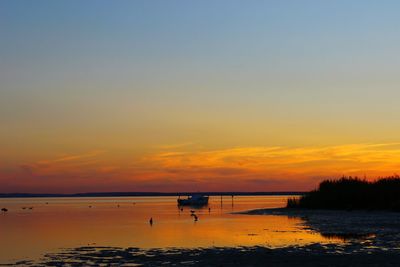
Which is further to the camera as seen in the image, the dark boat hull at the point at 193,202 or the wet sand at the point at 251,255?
the dark boat hull at the point at 193,202

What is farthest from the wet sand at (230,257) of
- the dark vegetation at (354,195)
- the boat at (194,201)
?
the boat at (194,201)

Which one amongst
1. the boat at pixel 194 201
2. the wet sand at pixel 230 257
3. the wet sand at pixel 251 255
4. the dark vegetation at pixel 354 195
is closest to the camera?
the wet sand at pixel 230 257

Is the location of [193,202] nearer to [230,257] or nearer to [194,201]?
[194,201]

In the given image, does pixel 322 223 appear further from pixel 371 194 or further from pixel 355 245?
pixel 371 194

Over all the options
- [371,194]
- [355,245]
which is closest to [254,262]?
[355,245]

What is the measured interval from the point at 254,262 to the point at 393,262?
6.26m

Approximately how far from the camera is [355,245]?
33125 millimetres

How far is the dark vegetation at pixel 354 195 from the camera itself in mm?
71312

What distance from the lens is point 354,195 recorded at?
75375 millimetres

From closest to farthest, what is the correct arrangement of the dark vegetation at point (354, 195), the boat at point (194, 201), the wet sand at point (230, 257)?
1. the wet sand at point (230, 257)
2. the dark vegetation at point (354, 195)
3. the boat at point (194, 201)

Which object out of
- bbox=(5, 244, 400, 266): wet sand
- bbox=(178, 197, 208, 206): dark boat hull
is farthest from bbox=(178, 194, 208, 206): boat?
bbox=(5, 244, 400, 266): wet sand

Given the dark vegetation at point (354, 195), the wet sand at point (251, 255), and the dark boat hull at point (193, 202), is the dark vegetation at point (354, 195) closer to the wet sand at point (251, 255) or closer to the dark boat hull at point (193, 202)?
the wet sand at point (251, 255)

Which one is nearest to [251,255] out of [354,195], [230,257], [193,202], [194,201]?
[230,257]

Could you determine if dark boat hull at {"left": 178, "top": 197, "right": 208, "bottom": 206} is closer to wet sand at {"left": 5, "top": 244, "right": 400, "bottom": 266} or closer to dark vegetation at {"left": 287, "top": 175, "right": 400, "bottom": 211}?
dark vegetation at {"left": 287, "top": 175, "right": 400, "bottom": 211}
